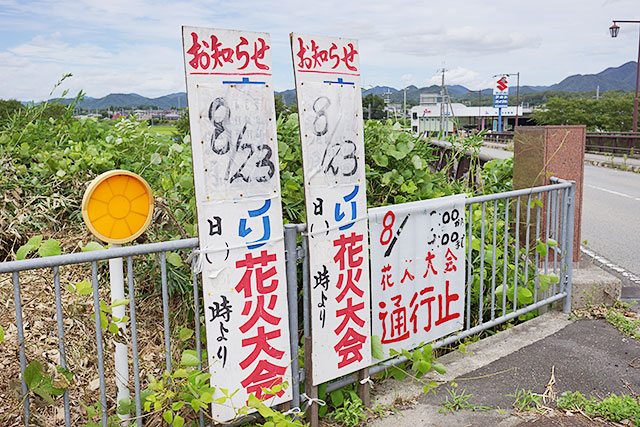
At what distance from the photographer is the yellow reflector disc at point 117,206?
2389mm

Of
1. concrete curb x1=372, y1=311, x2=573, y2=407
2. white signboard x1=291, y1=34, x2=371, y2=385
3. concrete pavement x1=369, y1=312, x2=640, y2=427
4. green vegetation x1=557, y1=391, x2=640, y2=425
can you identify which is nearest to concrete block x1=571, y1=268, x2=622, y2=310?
concrete curb x1=372, y1=311, x2=573, y2=407

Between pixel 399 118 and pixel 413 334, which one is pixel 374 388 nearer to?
pixel 413 334

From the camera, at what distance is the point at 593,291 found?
5.01 metres

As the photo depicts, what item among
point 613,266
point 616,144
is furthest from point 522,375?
point 616,144

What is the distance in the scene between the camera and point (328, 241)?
119 inches

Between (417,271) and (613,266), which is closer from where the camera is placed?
(417,271)

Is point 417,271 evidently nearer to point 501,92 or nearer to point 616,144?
point 616,144

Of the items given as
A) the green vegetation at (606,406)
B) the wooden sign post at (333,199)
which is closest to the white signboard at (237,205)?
the wooden sign post at (333,199)

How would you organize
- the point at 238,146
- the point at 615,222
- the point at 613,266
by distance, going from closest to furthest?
the point at 238,146 → the point at 613,266 → the point at 615,222

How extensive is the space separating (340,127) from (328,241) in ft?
2.03

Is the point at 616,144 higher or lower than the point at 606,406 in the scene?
higher

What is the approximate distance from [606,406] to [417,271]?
1.34m

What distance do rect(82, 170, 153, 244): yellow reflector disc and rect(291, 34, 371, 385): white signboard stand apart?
0.82 metres

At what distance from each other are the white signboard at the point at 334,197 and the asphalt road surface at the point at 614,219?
5078 millimetres
